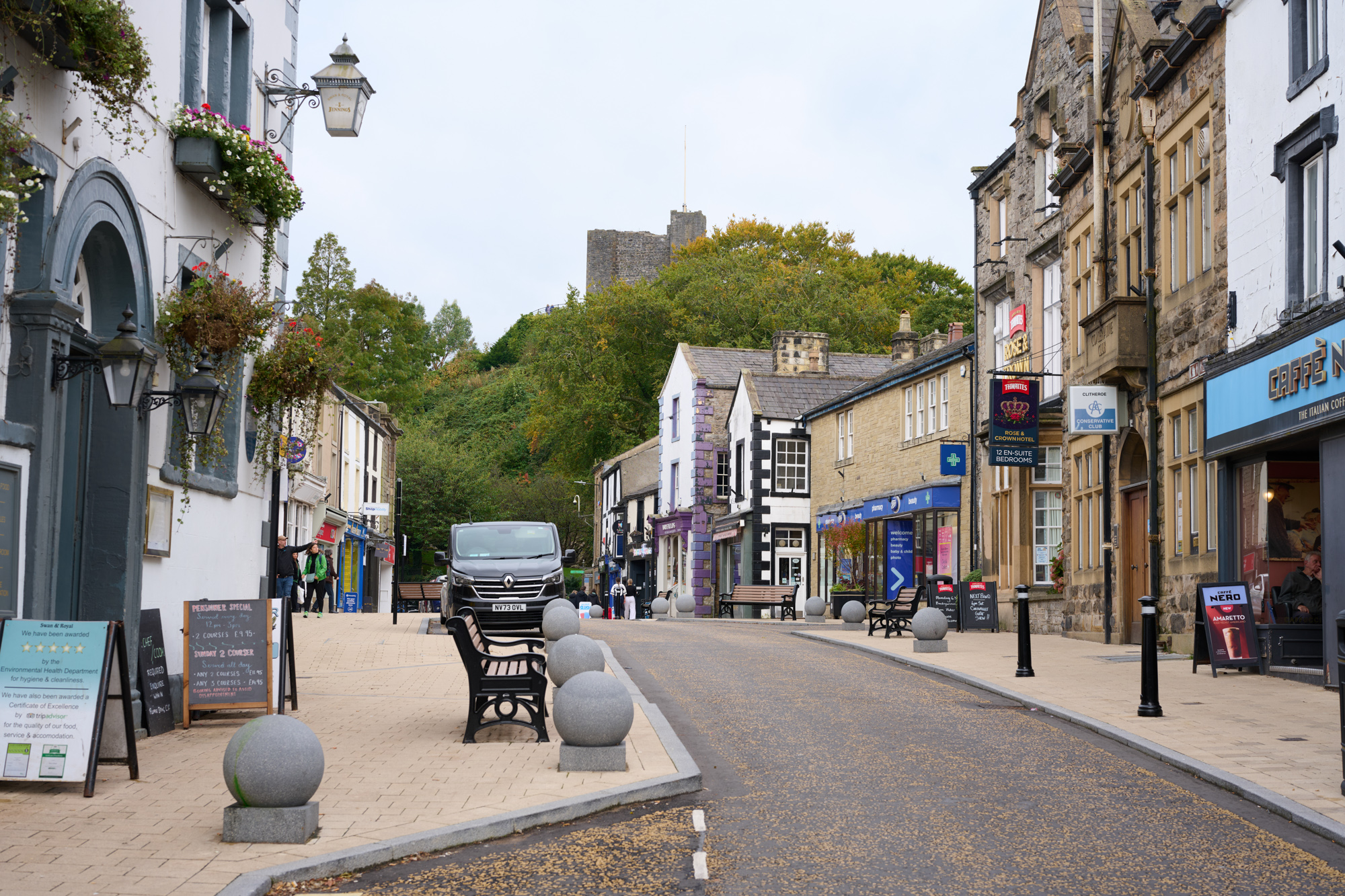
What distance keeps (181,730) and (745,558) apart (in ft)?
114

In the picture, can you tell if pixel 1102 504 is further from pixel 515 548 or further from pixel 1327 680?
pixel 515 548

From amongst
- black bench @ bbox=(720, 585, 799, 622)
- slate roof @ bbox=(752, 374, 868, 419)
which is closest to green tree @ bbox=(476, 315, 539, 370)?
slate roof @ bbox=(752, 374, 868, 419)

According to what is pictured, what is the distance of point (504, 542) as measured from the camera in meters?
23.9

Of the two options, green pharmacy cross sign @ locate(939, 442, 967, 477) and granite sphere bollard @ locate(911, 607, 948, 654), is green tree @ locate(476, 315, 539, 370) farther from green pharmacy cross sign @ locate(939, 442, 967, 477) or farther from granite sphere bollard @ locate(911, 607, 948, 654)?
granite sphere bollard @ locate(911, 607, 948, 654)

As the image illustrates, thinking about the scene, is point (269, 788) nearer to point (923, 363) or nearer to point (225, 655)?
point (225, 655)

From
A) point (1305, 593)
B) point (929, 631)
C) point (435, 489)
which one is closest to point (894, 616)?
point (929, 631)

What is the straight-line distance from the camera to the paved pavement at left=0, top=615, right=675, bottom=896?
6.72 metres

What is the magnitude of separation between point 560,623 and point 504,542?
237 inches

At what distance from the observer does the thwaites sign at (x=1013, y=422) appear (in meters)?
25.6

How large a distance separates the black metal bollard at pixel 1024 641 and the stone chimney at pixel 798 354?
31.9 metres

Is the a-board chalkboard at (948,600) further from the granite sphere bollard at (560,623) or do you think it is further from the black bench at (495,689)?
the black bench at (495,689)

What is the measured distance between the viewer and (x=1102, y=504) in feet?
74.3

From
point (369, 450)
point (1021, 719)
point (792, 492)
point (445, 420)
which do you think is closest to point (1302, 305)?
point (1021, 719)

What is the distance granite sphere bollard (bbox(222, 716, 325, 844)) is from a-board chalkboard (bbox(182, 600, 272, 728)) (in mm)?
4461
